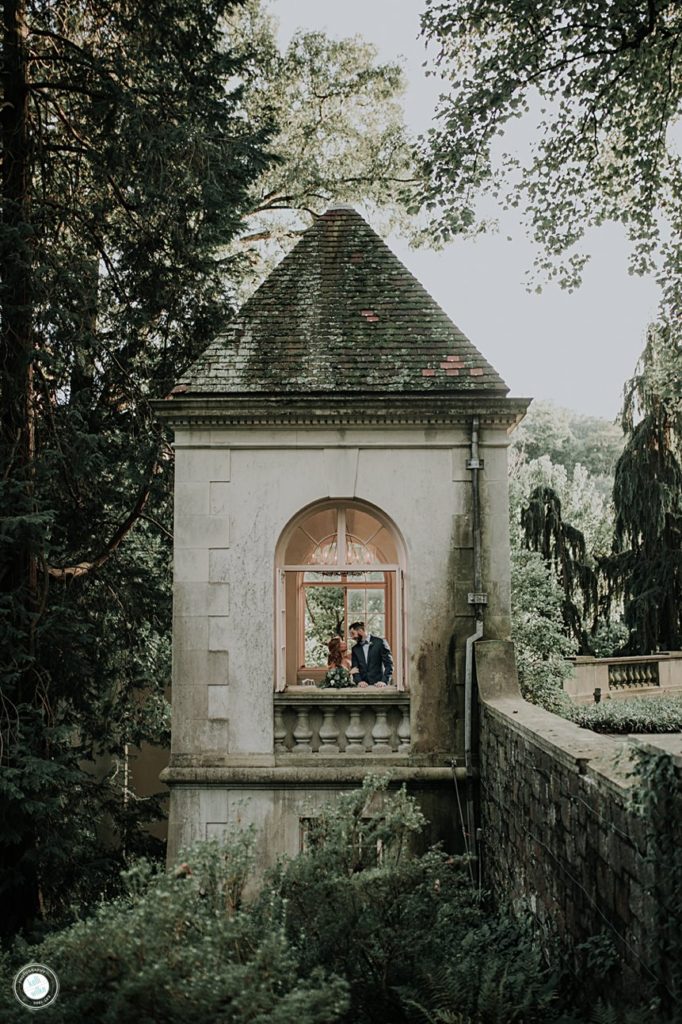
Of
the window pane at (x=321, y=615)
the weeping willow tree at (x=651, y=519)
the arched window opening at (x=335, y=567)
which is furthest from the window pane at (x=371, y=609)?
the weeping willow tree at (x=651, y=519)

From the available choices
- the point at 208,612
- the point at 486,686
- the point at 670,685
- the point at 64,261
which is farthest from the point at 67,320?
the point at 670,685

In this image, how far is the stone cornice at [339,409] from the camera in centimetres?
970

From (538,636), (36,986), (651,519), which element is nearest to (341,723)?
(36,986)

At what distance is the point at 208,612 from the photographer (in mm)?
9672

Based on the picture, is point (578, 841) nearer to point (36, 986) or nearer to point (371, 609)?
point (36, 986)

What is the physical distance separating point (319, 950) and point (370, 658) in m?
5.40

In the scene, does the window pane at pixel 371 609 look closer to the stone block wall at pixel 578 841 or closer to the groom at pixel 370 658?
the groom at pixel 370 658

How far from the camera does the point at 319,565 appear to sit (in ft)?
32.0

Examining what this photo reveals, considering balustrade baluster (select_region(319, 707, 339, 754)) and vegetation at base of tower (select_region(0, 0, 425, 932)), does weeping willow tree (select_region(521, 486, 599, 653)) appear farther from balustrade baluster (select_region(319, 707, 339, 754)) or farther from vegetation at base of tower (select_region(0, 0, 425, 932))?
balustrade baluster (select_region(319, 707, 339, 754))

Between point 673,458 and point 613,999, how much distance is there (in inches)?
807

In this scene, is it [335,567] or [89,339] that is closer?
[335,567]

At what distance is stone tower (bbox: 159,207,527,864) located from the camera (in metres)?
9.41

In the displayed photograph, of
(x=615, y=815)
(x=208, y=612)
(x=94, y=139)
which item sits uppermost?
(x=94, y=139)

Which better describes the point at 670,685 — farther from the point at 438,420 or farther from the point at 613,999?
→ the point at 613,999
